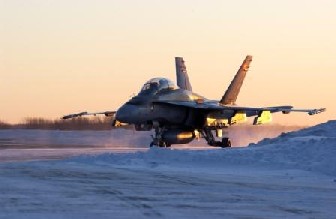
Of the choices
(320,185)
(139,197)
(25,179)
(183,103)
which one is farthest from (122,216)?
(183,103)

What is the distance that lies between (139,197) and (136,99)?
17627 mm

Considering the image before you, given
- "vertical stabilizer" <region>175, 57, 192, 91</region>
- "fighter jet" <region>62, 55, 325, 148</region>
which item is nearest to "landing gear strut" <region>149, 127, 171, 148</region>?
"fighter jet" <region>62, 55, 325, 148</region>

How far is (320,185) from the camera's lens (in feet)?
44.2

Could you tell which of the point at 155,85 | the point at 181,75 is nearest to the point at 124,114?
the point at 155,85

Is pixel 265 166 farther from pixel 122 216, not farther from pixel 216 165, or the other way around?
pixel 122 216

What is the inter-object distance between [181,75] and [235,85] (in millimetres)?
3217

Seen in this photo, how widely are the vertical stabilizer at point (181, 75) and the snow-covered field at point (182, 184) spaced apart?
1639 cm

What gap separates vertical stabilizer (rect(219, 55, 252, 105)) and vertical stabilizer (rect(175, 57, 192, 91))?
2567 mm

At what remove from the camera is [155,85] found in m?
28.5

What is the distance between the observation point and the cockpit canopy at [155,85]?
28344 mm

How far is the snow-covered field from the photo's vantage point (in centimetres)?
876

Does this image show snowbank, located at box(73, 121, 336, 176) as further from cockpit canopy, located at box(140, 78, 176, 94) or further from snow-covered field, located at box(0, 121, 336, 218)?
cockpit canopy, located at box(140, 78, 176, 94)

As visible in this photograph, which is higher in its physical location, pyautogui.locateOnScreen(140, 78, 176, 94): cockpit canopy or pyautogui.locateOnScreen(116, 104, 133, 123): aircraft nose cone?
pyautogui.locateOnScreen(140, 78, 176, 94): cockpit canopy

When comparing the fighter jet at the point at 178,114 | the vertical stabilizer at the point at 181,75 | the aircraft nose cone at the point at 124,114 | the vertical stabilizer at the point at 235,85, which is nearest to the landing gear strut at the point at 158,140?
the fighter jet at the point at 178,114
